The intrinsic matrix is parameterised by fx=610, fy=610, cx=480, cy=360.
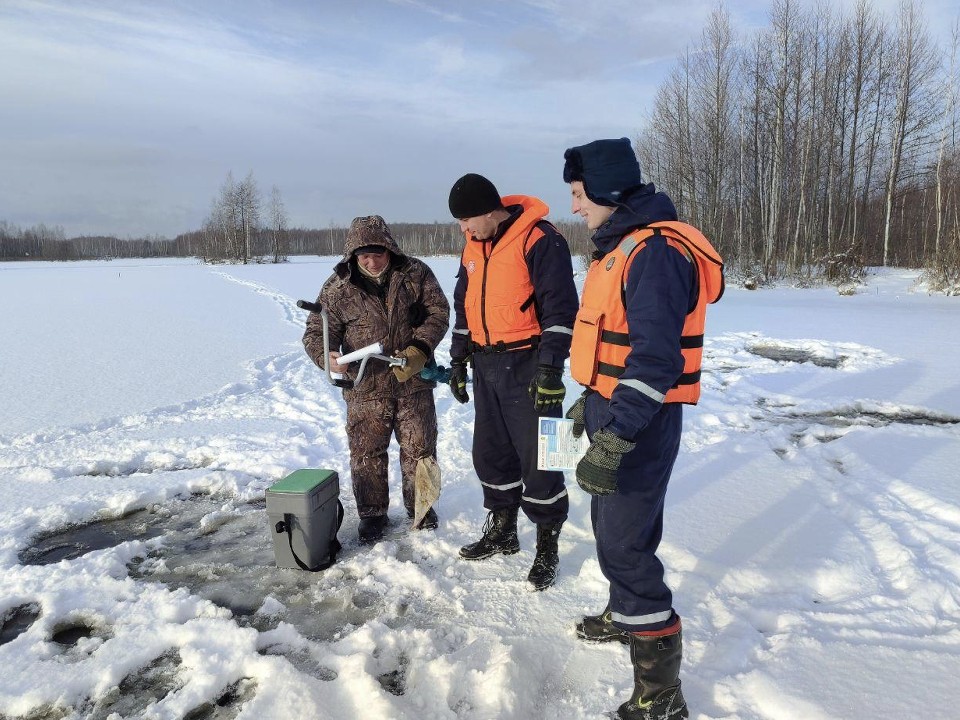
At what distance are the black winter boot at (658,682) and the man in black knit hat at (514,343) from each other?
3.01 feet

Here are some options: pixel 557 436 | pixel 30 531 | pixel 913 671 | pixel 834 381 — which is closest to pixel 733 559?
pixel 913 671

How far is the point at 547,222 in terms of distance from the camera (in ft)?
10.2

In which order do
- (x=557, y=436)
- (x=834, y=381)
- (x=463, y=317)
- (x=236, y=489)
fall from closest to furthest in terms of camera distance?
(x=557, y=436), (x=463, y=317), (x=236, y=489), (x=834, y=381)

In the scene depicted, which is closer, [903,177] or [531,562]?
[531,562]

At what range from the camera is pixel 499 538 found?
3322 mm

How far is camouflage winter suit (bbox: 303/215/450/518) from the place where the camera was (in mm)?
3566

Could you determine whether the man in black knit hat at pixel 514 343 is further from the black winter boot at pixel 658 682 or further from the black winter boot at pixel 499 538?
the black winter boot at pixel 658 682

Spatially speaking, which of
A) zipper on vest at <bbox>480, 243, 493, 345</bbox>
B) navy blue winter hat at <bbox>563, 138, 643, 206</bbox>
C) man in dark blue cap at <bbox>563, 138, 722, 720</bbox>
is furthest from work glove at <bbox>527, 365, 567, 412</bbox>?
navy blue winter hat at <bbox>563, 138, 643, 206</bbox>

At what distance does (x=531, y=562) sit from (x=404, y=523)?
0.90 metres

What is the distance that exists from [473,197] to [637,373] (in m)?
1.43

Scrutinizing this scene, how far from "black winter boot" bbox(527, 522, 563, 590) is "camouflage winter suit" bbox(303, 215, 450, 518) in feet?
3.04

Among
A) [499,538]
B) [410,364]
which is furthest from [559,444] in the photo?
[410,364]

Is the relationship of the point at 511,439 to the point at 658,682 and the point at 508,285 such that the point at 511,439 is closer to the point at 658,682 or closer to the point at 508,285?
the point at 508,285

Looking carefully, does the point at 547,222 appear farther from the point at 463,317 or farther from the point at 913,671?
the point at 913,671
